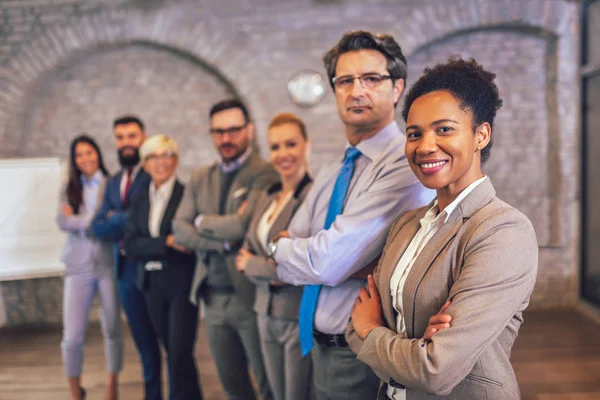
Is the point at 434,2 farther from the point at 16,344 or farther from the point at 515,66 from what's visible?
the point at 16,344

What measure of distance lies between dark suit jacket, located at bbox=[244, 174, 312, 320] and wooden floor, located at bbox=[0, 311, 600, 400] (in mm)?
1397

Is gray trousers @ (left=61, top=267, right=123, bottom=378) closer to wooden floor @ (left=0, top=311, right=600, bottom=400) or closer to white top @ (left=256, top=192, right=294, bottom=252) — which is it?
wooden floor @ (left=0, top=311, right=600, bottom=400)

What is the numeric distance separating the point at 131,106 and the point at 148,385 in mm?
2997

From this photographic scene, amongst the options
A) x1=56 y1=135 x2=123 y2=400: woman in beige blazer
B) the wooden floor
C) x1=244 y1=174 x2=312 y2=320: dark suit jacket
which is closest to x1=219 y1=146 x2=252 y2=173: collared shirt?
x1=244 y1=174 x2=312 y2=320: dark suit jacket

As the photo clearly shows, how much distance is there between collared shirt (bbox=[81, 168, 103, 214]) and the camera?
10.8ft

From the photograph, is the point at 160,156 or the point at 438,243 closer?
the point at 438,243

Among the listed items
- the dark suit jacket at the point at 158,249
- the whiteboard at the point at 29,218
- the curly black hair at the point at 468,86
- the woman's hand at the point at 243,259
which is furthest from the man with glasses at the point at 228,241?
the whiteboard at the point at 29,218

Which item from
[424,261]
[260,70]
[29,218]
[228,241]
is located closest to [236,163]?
[228,241]

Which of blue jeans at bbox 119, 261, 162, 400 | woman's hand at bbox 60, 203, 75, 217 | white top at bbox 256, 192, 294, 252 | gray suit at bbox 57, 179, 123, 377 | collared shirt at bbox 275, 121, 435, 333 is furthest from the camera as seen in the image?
woman's hand at bbox 60, 203, 75, 217

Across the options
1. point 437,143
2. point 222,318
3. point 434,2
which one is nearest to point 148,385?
point 222,318

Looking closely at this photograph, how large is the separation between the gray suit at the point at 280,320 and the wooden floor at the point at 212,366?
3.98ft

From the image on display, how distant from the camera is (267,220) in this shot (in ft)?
7.30

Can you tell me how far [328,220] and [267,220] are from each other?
1.89ft

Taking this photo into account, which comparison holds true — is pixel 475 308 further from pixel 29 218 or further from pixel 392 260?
pixel 29 218
